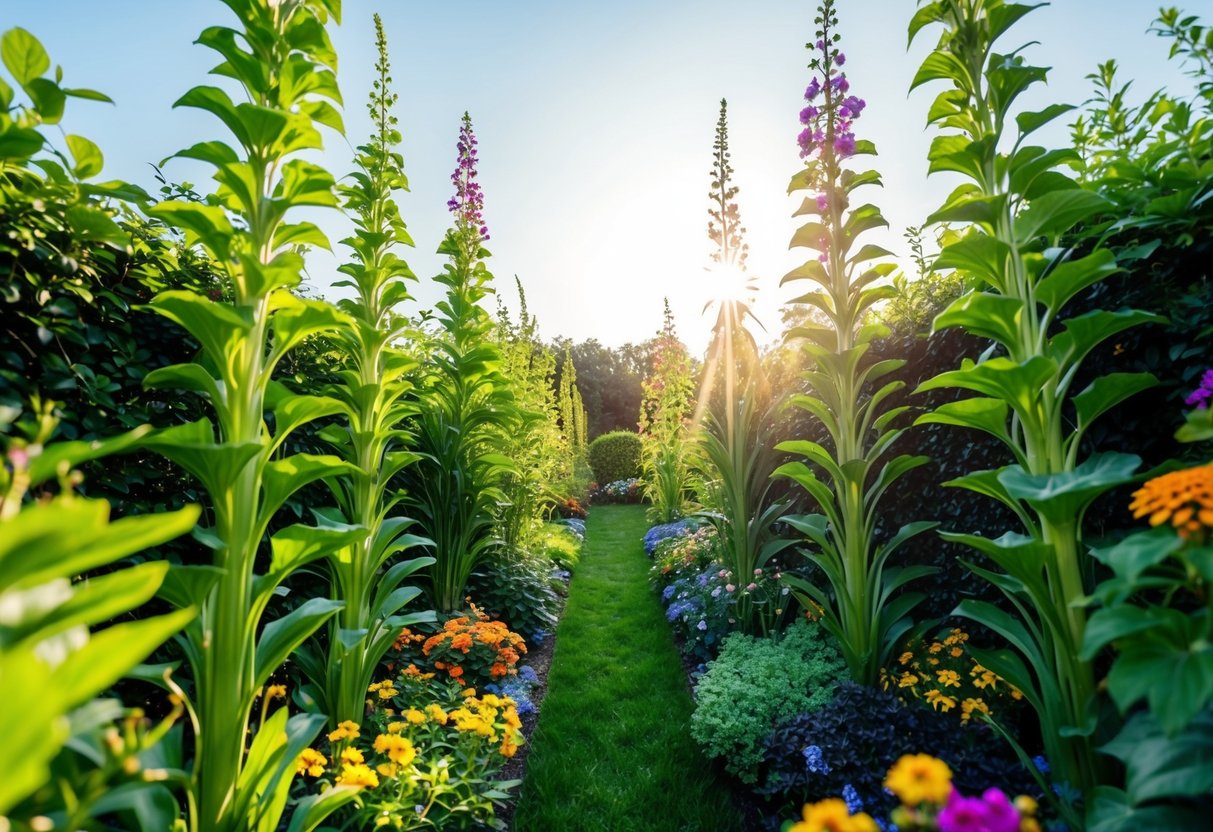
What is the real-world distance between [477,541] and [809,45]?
3.80 meters

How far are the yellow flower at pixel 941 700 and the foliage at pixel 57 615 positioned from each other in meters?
2.45

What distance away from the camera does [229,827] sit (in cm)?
146

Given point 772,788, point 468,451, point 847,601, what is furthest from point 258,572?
point 847,601

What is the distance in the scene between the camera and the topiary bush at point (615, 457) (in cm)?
1628

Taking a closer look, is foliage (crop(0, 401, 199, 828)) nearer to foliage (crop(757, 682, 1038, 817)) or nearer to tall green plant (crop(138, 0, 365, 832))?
tall green plant (crop(138, 0, 365, 832))

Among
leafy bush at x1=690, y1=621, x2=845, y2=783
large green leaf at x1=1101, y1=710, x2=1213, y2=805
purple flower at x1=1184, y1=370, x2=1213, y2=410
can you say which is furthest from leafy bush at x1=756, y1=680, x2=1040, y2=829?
purple flower at x1=1184, y1=370, x2=1213, y2=410

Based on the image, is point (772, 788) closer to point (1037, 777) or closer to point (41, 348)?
point (1037, 777)

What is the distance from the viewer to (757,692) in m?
2.67

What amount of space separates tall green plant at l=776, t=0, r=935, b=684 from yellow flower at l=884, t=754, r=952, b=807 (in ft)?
6.40

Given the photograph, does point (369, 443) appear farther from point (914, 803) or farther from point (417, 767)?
point (914, 803)

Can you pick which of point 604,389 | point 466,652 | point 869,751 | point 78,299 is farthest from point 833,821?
point 604,389

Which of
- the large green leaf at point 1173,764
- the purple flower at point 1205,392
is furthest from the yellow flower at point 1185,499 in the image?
the purple flower at point 1205,392

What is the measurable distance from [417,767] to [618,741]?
1.37m

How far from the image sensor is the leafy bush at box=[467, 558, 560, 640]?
13.9 feet
